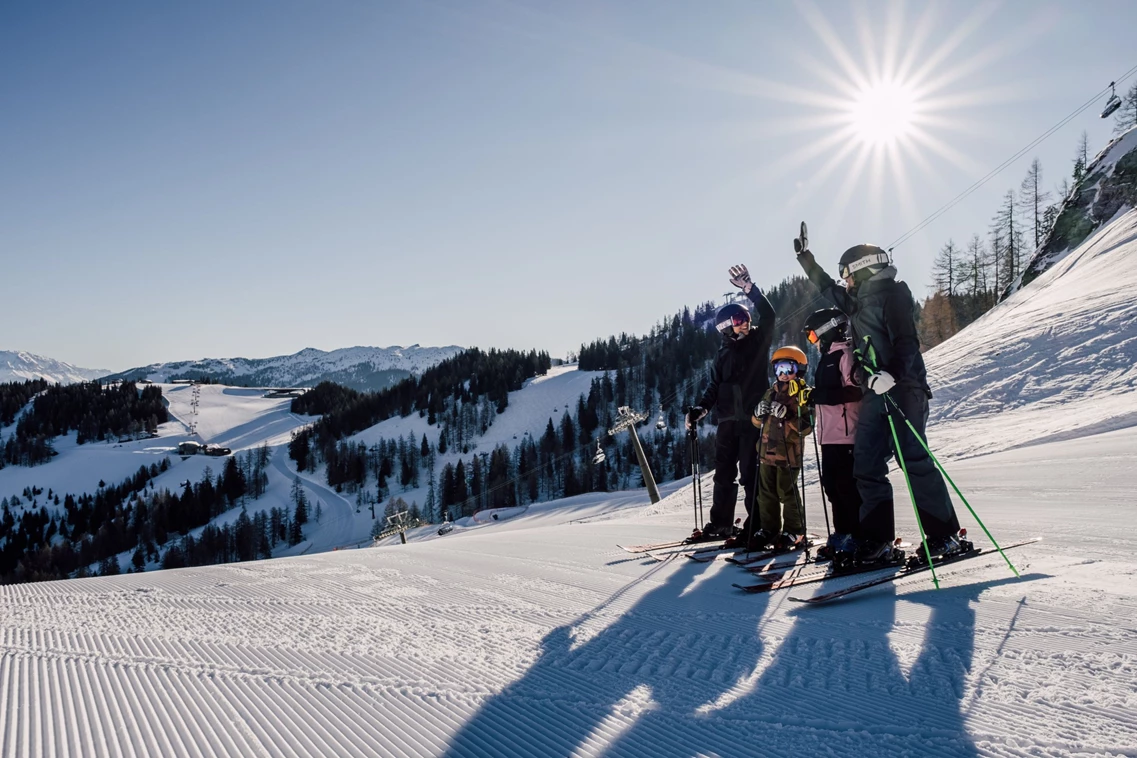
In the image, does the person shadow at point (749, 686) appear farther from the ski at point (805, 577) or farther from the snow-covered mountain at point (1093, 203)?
the snow-covered mountain at point (1093, 203)

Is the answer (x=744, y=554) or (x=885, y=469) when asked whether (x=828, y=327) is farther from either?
(x=744, y=554)

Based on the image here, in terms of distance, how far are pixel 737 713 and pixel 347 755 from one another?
127cm

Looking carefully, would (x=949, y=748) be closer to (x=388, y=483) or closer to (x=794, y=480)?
(x=794, y=480)

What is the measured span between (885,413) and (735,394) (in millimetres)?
1703

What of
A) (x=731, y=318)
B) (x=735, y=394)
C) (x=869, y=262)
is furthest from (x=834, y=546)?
(x=731, y=318)

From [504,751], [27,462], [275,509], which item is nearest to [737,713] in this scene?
[504,751]

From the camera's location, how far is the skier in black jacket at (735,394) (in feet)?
18.5

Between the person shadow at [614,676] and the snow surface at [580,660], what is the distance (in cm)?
1

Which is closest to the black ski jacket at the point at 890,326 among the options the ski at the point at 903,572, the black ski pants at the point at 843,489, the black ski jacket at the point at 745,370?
the black ski pants at the point at 843,489

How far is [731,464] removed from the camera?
5.87 m

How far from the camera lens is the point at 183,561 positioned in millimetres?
92125

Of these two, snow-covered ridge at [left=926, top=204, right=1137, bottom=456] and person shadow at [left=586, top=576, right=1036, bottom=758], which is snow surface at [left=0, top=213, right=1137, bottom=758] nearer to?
person shadow at [left=586, top=576, right=1036, bottom=758]

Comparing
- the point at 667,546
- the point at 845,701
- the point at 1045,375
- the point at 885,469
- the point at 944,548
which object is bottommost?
the point at 845,701

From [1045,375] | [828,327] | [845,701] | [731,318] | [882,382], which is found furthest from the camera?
[1045,375]
